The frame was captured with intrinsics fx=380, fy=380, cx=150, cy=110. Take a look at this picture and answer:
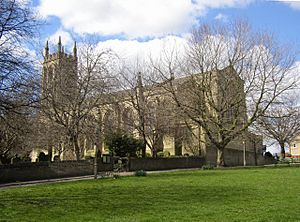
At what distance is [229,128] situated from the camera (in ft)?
119

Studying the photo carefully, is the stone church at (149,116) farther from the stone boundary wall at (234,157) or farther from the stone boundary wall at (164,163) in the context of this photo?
the stone boundary wall at (164,163)

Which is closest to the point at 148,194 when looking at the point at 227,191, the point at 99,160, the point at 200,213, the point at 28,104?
the point at 227,191

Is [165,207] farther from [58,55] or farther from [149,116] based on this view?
[149,116]

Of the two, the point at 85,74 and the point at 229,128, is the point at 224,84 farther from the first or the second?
the point at 85,74

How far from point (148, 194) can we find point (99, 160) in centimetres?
1998

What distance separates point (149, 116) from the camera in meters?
44.2

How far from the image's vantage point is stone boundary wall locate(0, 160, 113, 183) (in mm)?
26719

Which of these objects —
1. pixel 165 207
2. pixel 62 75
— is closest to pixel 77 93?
pixel 62 75

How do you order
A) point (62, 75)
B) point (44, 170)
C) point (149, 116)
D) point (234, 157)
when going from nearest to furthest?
point (44, 170) < point (62, 75) < point (149, 116) < point (234, 157)

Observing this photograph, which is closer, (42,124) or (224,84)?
(42,124)

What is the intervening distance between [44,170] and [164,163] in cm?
1493

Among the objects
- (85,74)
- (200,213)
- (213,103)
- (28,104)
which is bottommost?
(200,213)

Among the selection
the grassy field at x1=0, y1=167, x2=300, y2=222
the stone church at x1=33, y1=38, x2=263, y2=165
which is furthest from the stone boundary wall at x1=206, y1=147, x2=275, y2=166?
the grassy field at x1=0, y1=167, x2=300, y2=222

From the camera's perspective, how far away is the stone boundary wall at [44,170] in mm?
26719
